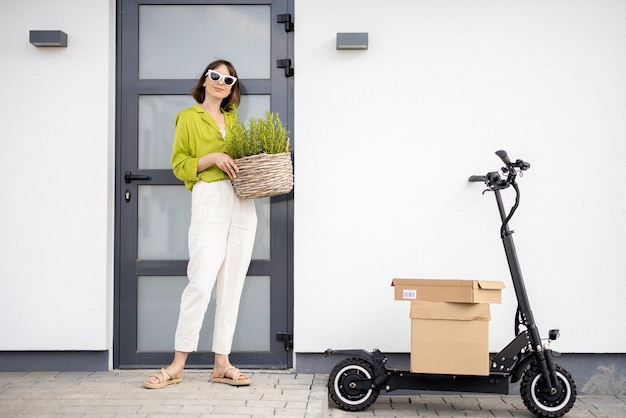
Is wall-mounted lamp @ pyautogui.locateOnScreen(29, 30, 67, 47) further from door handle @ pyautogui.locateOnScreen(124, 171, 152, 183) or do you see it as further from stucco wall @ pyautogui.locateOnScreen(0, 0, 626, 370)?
door handle @ pyautogui.locateOnScreen(124, 171, 152, 183)

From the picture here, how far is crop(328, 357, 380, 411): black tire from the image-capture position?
432 centimetres

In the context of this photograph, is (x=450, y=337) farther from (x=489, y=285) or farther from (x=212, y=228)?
(x=212, y=228)

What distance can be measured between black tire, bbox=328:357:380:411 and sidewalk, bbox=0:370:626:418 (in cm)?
5

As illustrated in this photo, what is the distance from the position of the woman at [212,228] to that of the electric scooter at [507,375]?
1.96 feet

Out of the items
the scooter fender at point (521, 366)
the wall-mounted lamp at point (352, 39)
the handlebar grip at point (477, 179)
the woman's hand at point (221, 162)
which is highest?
the wall-mounted lamp at point (352, 39)

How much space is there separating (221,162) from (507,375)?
1856 millimetres

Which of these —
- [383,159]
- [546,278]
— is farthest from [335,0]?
[546,278]

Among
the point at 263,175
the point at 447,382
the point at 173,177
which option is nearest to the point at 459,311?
the point at 447,382

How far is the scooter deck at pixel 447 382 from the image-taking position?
4.23 m

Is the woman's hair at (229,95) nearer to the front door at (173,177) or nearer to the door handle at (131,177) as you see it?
the front door at (173,177)

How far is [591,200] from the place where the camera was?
4.83 m

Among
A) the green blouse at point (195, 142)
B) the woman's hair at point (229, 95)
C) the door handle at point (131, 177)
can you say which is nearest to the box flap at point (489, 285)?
the green blouse at point (195, 142)

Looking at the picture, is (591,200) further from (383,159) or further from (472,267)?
(383,159)

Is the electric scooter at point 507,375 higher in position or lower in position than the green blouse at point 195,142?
lower
